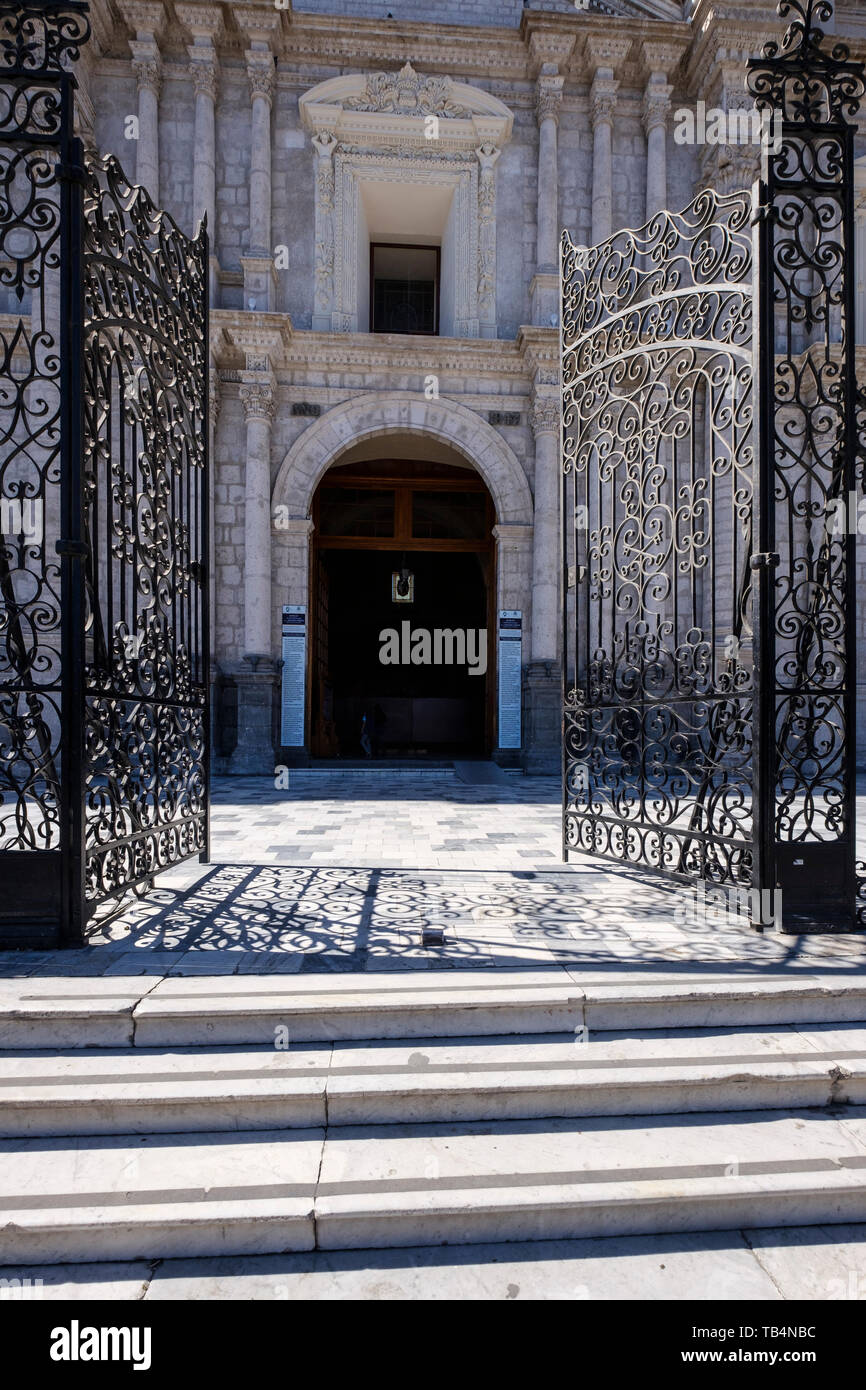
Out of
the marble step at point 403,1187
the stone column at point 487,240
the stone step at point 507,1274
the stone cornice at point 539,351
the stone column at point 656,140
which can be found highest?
the stone column at point 656,140

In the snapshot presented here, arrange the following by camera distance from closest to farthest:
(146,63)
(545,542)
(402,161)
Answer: (146,63)
(545,542)
(402,161)

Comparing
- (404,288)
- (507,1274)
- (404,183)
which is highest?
(404,183)

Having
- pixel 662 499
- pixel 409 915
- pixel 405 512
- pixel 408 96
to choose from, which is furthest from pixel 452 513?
pixel 409 915

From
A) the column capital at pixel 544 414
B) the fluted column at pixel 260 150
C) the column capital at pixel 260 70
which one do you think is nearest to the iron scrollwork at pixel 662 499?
the column capital at pixel 544 414

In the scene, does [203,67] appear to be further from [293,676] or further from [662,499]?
[662,499]

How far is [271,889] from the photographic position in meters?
4.78

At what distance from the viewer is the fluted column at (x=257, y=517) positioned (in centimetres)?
1200

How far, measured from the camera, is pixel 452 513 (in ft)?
49.3

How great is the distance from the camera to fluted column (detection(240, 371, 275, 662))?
12.0m

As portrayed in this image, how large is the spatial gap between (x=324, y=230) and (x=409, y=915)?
1193 cm

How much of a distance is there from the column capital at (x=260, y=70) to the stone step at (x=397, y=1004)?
13792mm

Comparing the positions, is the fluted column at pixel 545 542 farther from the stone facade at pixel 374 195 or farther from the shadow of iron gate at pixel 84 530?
the shadow of iron gate at pixel 84 530

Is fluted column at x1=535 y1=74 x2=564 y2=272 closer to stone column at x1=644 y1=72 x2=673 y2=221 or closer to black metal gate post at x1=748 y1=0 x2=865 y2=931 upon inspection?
stone column at x1=644 y1=72 x2=673 y2=221
